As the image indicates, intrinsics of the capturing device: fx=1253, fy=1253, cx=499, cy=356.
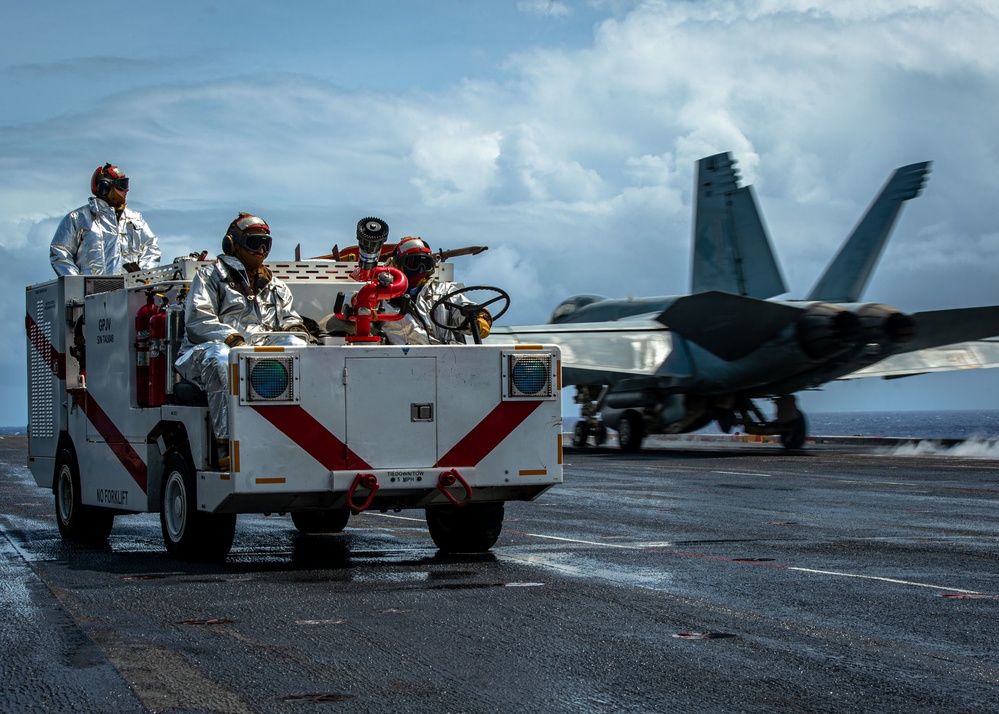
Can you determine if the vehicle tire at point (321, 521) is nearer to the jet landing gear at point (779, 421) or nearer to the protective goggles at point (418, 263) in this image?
the protective goggles at point (418, 263)

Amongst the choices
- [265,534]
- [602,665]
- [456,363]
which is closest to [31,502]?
[265,534]

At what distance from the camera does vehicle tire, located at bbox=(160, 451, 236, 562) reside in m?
9.64

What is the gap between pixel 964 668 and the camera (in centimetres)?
568

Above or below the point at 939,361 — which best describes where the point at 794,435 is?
below

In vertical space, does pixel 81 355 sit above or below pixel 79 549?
above

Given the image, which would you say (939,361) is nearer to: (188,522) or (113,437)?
(113,437)

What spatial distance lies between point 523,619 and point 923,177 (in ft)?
85.1

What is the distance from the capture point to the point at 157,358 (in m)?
10.3

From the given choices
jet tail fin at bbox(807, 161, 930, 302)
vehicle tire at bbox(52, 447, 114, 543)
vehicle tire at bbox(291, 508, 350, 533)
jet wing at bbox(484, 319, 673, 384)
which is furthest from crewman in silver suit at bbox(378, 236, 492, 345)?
jet tail fin at bbox(807, 161, 930, 302)

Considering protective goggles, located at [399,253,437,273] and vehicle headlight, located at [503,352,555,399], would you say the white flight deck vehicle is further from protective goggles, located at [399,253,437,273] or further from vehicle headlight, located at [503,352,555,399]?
protective goggles, located at [399,253,437,273]

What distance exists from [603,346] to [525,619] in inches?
1051

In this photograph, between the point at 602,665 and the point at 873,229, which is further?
the point at 873,229

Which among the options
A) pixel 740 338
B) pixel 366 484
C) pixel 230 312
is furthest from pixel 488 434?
pixel 740 338

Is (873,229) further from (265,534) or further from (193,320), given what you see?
(193,320)
